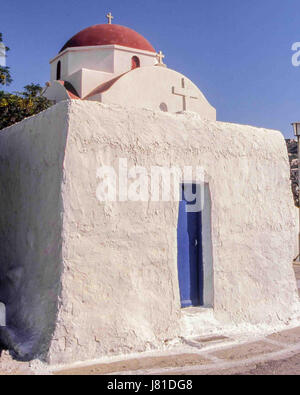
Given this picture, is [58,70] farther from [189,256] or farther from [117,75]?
[189,256]

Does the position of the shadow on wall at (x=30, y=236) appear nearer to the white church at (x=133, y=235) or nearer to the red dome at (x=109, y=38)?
the white church at (x=133, y=235)

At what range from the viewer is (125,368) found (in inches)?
144

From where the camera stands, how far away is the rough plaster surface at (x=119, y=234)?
3912 mm

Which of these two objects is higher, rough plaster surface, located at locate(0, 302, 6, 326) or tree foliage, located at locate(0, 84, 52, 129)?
tree foliage, located at locate(0, 84, 52, 129)

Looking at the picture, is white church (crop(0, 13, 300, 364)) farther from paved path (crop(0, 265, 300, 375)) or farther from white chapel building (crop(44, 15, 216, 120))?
white chapel building (crop(44, 15, 216, 120))

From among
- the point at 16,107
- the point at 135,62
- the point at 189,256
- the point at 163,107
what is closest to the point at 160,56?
the point at 135,62

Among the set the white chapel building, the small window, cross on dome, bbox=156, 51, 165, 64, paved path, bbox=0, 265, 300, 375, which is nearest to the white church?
paved path, bbox=0, 265, 300, 375

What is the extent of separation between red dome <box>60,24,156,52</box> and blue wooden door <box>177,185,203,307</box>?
1252 centimetres

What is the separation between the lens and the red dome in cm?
1569

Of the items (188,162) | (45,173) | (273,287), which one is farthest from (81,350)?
(273,287)

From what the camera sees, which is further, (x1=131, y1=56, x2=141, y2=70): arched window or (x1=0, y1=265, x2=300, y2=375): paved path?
(x1=131, y1=56, x2=141, y2=70): arched window

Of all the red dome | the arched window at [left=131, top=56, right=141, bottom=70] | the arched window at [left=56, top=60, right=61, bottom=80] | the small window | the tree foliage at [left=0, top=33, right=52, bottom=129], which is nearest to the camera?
the tree foliage at [left=0, top=33, right=52, bottom=129]

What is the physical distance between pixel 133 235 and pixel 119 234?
Answer: 171mm

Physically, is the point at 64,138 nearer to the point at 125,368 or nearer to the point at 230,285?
the point at 125,368
